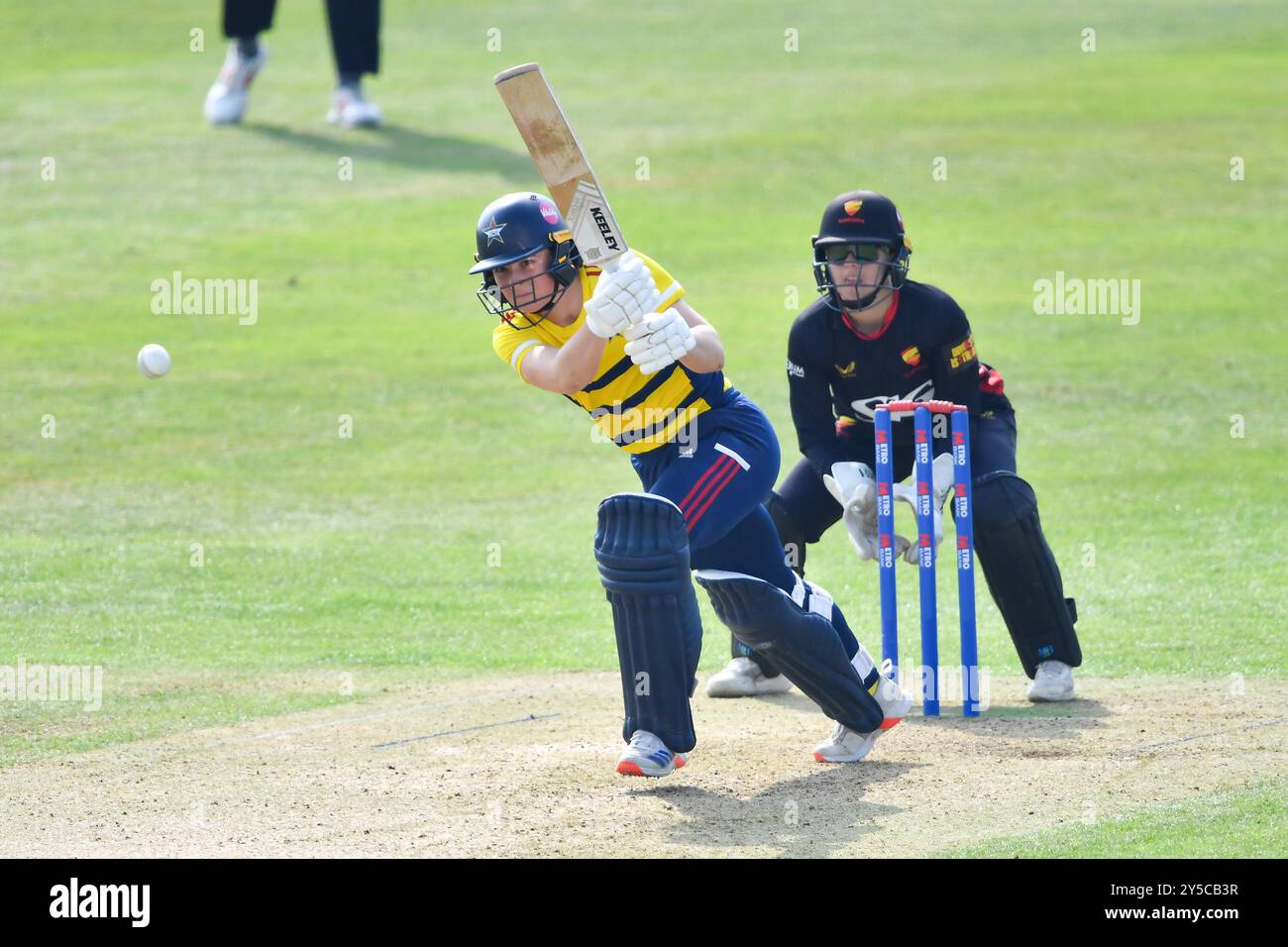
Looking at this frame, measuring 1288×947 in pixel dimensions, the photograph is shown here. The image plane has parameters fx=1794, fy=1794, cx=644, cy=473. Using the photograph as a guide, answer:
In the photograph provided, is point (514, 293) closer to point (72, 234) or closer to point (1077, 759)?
point (1077, 759)

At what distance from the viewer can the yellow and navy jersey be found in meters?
6.39

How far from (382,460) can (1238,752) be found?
7774mm

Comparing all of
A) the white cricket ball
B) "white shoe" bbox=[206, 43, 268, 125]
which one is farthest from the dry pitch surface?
"white shoe" bbox=[206, 43, 268, 125]

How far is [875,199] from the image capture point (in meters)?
7.43

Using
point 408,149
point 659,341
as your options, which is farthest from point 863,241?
point 408,149

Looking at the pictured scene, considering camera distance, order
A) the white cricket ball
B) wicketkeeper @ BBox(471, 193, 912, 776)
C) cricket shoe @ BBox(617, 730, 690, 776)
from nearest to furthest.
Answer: wicketkeeper @ BBox(471, 193, 912, 776)
cricket shoe @ BBox(617, 730, 690, 776)
the white cricket ball

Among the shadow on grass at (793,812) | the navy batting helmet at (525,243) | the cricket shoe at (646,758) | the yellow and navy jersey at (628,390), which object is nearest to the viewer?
the shadow on grass at (793,812)

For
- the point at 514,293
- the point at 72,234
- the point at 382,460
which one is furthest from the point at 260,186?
the point at 514,293

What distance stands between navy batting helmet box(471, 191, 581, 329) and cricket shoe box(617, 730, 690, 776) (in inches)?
61.6

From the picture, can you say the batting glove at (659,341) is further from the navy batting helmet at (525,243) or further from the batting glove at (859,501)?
the batting glove at (859,501)

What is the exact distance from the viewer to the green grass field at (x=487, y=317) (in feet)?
30.4

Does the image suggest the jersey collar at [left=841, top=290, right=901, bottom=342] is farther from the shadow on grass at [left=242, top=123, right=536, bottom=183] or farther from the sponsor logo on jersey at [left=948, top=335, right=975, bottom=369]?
the shadow on grass at [left=242, top=123, right=536, bottom=183]

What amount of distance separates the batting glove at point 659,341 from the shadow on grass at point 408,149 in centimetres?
1436

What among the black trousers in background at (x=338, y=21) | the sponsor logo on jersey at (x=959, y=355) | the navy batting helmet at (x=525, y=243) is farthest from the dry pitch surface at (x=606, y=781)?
the black trousers in background at (x=338, y=21)
